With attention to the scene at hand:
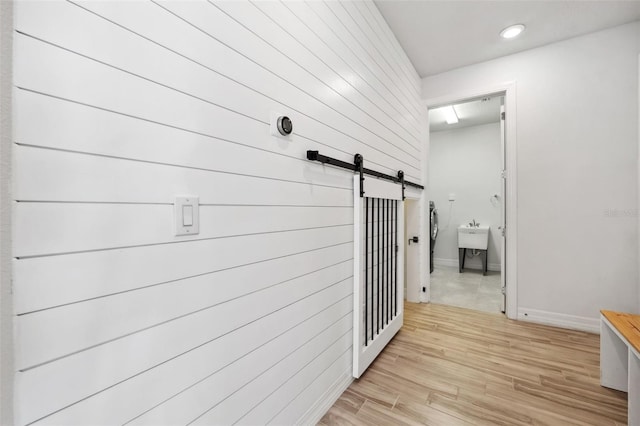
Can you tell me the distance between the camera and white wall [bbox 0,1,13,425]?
536 millimetres

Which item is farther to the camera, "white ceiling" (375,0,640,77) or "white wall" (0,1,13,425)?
"white ceiling" (375,0,640,77)

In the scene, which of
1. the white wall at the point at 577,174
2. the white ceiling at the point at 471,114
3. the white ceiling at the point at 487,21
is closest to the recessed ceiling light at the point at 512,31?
the white ceiling at the point at 487,21

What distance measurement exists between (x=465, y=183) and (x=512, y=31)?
10.7 feet

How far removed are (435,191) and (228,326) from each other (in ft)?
18.4

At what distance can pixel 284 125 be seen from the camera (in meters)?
1.24

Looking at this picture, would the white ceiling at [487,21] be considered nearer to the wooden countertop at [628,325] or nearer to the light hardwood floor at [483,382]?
the wooden countertop at [628,325]

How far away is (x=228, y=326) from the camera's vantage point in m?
1.02

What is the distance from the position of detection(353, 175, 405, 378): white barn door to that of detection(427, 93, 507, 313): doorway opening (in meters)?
2.03

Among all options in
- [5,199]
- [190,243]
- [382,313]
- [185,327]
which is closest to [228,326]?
[185,327]

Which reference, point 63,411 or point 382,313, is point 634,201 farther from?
point 63,411

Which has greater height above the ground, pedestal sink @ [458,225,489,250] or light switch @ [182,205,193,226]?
light switch @ [182,205,193,226]

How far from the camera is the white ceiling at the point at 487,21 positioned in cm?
229

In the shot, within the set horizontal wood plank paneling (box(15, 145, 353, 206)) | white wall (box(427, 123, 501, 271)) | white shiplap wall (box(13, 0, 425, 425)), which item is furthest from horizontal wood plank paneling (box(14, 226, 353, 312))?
white wall (box(427, 123, 501, 271))

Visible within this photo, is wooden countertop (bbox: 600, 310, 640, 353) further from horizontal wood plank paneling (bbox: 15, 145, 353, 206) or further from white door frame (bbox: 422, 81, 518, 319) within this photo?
horizontal wood plank paneling (bbox: 15, 145, 353, 206)
